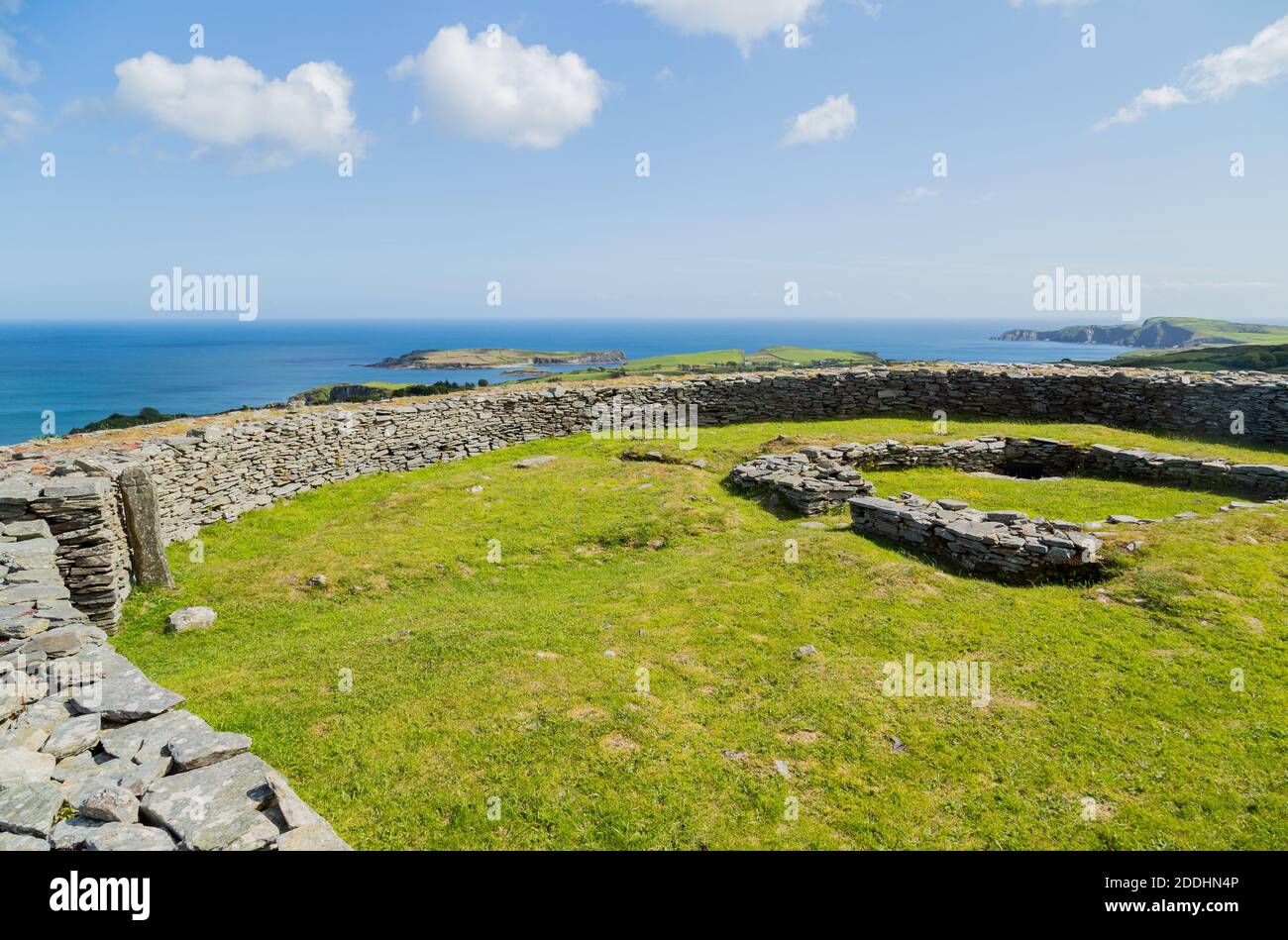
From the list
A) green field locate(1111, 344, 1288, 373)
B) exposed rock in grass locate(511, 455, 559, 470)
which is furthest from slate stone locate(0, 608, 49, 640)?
green field locate(1111, 344, 1288, 373)

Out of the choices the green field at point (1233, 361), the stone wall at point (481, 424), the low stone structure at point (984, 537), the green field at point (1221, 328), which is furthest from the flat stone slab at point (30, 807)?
the green field at point (1221, 328)

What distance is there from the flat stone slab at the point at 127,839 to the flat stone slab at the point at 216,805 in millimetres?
87

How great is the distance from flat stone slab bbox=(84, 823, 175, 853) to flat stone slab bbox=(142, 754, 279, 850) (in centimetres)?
9

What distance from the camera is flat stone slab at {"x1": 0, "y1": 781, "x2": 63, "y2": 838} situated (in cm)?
443

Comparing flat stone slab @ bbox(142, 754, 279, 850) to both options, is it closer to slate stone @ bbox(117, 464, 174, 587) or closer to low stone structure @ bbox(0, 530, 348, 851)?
low stone structure @ bbox(0, 530, 348, 851)

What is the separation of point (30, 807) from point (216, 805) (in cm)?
121

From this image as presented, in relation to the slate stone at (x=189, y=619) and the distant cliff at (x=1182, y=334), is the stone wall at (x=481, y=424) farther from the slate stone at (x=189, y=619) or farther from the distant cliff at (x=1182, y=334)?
the distant cliff at (x=1182, y=334)

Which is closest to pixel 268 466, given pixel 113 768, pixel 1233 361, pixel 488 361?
pixel 113 768

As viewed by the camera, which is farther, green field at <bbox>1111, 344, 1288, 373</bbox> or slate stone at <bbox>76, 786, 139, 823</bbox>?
green field at <bbox>1111, 344, 1288, 373</bbox>

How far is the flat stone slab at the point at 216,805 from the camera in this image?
459 centimetres

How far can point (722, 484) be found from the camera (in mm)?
18328

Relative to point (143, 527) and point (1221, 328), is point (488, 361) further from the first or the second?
point (1221, 328)
